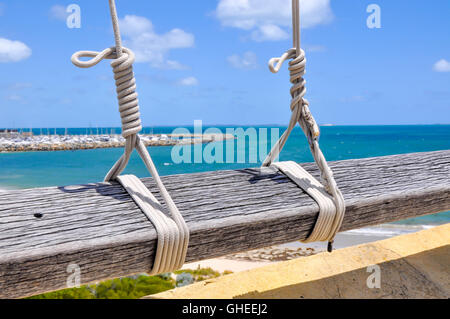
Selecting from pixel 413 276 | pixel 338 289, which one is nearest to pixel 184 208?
pixel 338 289

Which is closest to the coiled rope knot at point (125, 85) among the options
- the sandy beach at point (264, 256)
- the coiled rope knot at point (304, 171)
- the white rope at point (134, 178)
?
the white rope at point (134, 178)

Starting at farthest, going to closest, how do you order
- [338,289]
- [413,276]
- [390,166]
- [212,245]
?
[413,276], [338,289], [390,166], [212,245]

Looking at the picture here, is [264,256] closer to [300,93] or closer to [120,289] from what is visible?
[120,289]

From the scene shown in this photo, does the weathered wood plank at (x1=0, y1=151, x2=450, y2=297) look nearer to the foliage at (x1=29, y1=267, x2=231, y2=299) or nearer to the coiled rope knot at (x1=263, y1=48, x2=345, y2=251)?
the coiled rope knot at (x1=263, y1=48, x2=345, y2=251)

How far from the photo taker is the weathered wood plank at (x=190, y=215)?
79 centimetres

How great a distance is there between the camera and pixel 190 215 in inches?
38.5

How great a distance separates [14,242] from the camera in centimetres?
79

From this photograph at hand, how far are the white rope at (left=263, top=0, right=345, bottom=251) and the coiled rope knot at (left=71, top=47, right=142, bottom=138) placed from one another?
41cm

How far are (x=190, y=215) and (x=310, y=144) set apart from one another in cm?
47

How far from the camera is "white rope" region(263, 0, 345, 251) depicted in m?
1.12

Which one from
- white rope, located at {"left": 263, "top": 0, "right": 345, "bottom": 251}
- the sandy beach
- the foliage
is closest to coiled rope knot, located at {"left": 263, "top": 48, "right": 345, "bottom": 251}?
white rope, located at {"left": 263, "top": 0, "right": 345, "bottom": 251}

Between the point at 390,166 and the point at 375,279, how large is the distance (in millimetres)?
872

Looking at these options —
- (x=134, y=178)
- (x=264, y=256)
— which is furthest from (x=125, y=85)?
(x=264, y=256)
